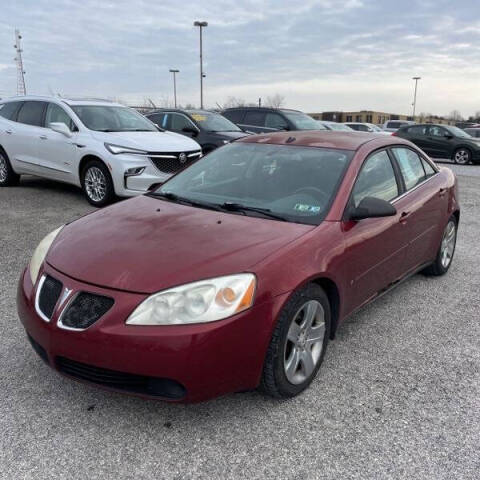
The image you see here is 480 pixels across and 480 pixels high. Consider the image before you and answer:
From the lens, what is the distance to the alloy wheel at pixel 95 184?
7.68 metres

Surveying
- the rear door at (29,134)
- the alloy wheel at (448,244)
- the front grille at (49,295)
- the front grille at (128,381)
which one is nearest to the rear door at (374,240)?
the alloy wheel at (448,244)

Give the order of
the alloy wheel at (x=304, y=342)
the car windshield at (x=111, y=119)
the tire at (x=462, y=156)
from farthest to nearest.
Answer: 1. the tire at (x=462, y=156)
2. the car windshield at (x=111, y=119)
3. the alloy wheel at (x=304, y=342)

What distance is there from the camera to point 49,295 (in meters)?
2.61

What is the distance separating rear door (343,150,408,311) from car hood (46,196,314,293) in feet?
1.52

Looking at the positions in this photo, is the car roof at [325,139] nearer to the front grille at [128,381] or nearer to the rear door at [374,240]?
the rear door at [374,240]

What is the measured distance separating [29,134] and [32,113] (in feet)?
1.46

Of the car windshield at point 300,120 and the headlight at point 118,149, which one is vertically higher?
the car windshield at point 300,120

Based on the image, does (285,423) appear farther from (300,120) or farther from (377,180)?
(300,120)

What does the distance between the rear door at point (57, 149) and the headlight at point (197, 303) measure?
6217 millimetres

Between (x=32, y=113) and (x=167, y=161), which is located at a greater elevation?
(x=32, y=113)

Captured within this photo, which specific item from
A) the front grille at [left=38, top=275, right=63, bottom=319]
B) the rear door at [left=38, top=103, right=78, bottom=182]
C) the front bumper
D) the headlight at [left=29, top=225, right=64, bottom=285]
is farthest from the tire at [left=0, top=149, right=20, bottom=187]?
the front bumper

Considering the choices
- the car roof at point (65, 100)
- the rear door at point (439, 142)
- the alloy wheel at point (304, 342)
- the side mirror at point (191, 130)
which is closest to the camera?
the alloy wheel at point (304, 342)

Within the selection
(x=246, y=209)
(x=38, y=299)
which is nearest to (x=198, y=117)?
(x=246, y=209)

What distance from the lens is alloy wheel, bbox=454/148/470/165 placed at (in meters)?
17.9
